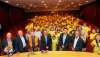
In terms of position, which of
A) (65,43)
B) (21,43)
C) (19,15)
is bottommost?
(65,43)

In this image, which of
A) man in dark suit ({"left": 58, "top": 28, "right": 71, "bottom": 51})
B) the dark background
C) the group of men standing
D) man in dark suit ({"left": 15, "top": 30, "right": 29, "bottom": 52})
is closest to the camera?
man in dark suit ({"left": 15, "top": 30, "right": 29, "bottom": 52})

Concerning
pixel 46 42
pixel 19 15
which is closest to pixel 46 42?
pixel 46 42

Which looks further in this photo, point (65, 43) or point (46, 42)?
point (65, 43)

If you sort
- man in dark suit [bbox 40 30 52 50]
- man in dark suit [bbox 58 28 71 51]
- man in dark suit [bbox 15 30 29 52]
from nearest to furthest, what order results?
man in dark suit [bbox 15 30 29 52] → man in dark suit [bbox 40 30 52 50] → man in dark suit [bbox 58 28 71 51]

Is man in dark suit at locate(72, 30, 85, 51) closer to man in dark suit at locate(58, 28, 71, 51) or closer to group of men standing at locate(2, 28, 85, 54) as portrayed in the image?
group of men standing at locate(2, 28, 85, 54)

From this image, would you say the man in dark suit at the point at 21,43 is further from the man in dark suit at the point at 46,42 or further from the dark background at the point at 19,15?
the dark background at the point at 19,15

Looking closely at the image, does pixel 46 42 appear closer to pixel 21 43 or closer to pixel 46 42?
pixel 46 42

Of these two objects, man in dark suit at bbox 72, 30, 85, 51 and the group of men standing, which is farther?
the group of men standing

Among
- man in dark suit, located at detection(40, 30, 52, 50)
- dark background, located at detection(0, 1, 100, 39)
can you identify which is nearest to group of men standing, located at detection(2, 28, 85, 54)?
man in dark suit, located at detection(40, 30, 52, 50)

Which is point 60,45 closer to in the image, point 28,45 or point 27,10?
point 28,45

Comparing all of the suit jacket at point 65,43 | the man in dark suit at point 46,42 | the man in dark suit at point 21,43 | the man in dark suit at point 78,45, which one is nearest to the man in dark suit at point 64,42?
the suit jacket at point 65,43

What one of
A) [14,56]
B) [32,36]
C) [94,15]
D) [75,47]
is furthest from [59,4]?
[14,56]

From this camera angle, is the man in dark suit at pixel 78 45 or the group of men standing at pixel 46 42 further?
the group of men standing at pixel 46 42

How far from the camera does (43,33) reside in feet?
31.7
